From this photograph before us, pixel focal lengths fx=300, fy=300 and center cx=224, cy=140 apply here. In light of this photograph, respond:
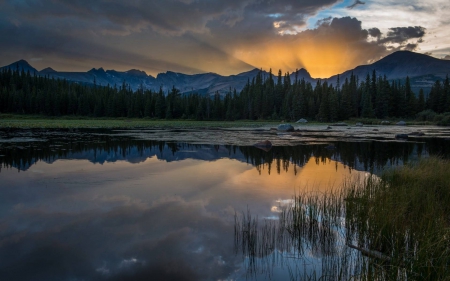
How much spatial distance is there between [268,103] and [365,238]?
105053mm

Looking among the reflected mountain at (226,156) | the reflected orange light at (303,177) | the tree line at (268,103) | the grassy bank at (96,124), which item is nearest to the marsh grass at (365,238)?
the reflected orange light at (303,177)

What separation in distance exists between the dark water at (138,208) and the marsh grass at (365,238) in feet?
1.61

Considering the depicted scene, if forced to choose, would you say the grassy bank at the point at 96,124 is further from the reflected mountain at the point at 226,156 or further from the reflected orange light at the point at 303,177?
the reflected orange light at the point at 303,177

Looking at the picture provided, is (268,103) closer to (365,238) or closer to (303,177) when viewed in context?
(303,177)

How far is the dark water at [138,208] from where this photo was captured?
5.84 metres

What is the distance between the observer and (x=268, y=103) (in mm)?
109938

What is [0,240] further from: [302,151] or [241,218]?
[302,151]

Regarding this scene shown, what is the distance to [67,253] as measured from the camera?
6.28m

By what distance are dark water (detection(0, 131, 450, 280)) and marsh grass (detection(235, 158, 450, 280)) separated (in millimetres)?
491

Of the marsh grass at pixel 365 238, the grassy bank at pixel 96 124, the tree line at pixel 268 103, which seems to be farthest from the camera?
the tree line at pixel 268 103

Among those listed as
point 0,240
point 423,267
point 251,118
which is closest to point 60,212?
point 0,240

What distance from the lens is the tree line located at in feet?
308

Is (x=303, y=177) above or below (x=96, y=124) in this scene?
below

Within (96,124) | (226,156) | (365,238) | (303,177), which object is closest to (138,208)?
(365,238)
